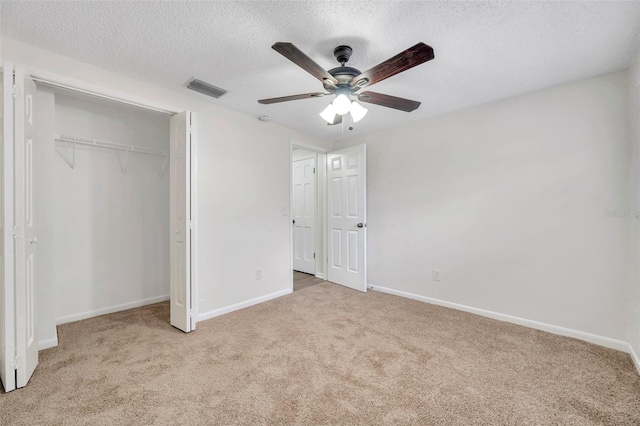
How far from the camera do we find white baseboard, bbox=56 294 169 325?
2822mm

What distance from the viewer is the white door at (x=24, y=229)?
1.76 metres

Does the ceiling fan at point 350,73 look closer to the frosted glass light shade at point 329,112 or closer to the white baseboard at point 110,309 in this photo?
the frosted glass light shade at point 329,112

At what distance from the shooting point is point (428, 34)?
1814 millimetres

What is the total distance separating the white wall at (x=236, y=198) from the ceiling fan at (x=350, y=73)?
1.25 meters

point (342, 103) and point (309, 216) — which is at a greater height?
point (342, 103)

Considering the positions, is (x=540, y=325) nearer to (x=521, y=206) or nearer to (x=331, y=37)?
(x=521, y=206)

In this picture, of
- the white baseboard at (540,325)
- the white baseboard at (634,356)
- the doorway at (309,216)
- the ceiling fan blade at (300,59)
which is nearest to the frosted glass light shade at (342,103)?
the ceiling fan blade at (300,59)

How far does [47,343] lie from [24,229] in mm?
1121

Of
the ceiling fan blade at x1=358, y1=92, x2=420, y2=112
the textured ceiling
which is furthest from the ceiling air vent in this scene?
the ceiling fan blade at x1=358, y1=92, x2=420, y2=112

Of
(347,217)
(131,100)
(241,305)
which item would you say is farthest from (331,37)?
(241,305)

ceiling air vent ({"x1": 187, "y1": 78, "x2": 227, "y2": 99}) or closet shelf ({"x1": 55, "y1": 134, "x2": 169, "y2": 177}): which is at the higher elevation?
ceiling air vent ({"x1": 187, "y1": 78, "x2": 227, "y2": 99})

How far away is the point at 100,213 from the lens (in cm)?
311

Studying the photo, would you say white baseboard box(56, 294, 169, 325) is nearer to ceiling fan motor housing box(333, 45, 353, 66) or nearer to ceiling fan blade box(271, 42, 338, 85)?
ceiling fan blade box(271, 42, 338, 85)

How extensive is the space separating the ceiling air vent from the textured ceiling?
83 mm
